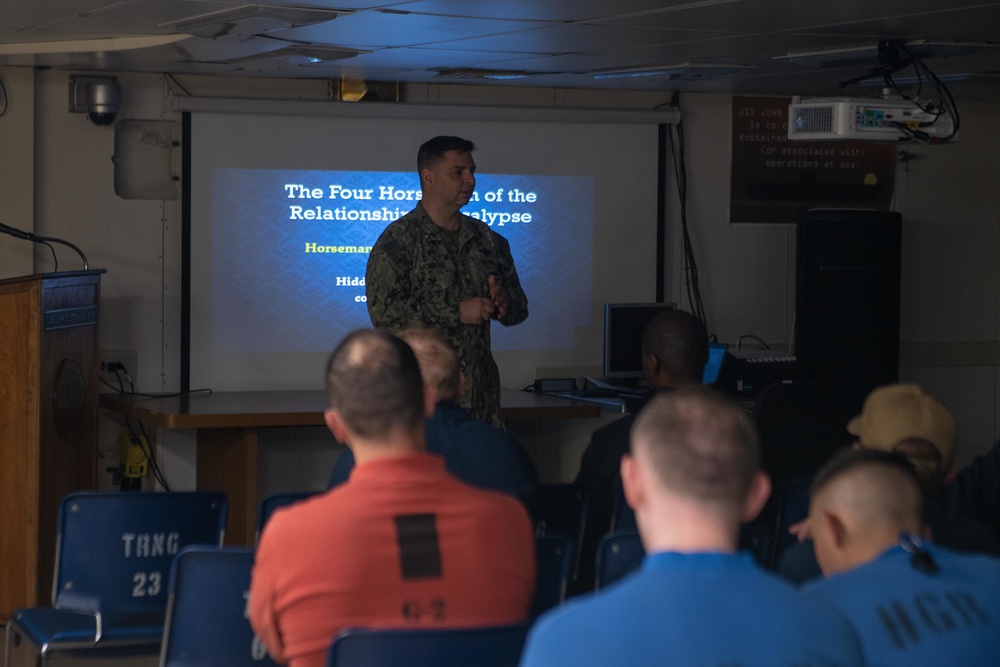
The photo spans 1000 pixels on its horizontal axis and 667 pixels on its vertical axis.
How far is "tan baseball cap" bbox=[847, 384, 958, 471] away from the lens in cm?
259

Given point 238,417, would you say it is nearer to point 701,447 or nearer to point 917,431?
point 917,431

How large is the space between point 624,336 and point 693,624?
5002mm

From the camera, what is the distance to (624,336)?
20.4 ft

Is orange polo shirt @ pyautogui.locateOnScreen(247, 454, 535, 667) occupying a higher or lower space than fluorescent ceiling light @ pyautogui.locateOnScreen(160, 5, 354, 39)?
lower

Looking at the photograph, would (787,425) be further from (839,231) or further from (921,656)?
(921,656)

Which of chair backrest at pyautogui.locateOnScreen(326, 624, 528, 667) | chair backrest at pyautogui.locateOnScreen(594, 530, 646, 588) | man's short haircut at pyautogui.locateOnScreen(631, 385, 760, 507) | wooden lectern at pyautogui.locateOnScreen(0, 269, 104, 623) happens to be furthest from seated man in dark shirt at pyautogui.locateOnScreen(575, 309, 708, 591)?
wooden lectern at pyautogui.locateOnScreen(0, 269, 104, 623)

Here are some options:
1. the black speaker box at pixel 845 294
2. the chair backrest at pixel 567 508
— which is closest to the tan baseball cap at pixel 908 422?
the chair backrest at pixel 567 508

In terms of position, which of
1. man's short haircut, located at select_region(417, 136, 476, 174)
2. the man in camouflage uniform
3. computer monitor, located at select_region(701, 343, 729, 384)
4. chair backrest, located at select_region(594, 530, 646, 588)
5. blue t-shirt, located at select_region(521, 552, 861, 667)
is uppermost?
man's short haircut, located at select_region(417, 136, 476, 174)

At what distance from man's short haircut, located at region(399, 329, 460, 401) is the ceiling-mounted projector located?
6.91 ft

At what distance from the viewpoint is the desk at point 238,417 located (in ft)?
17.2

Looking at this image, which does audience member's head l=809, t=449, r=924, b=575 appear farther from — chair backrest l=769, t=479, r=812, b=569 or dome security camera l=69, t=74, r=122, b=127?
dome security camera l=69, t=74, r=122, b=127

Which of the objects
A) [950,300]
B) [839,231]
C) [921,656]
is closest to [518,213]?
[839,231]

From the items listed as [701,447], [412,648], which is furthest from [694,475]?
[412,648]

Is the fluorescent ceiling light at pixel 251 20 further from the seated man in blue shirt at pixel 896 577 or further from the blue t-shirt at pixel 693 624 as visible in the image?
the blue t-shirt at pixel 693 624
